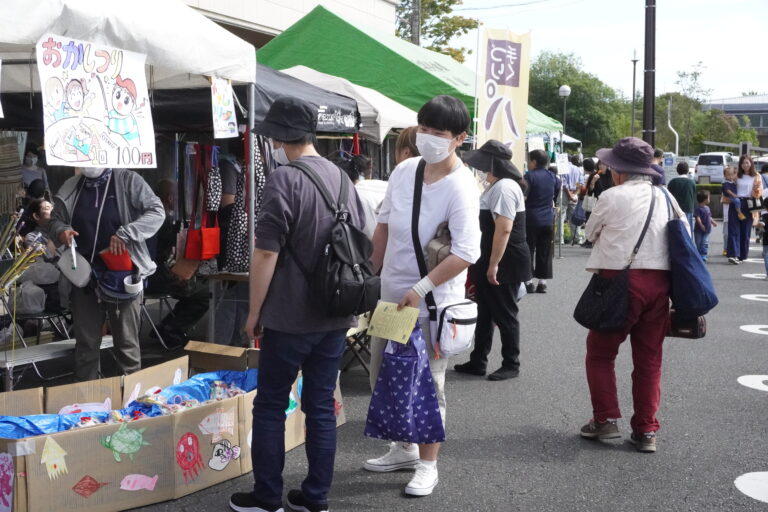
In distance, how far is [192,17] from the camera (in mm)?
4922

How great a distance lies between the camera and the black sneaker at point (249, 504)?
3588mm

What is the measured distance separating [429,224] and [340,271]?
616 millimetres

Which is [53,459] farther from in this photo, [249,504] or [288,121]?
[288,121]

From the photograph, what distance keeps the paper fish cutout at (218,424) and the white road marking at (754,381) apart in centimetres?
424

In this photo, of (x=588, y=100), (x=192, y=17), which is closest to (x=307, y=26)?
(x=192, y=17)

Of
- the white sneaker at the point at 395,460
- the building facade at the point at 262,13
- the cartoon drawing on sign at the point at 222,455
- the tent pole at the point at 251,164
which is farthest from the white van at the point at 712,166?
the cartoon drawing on sign at the point at 222,455

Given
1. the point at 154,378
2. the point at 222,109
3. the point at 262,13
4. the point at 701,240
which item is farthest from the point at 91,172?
the point at 262,13

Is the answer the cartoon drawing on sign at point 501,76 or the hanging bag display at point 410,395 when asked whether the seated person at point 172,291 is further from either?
the hanging bag display at point 410,395

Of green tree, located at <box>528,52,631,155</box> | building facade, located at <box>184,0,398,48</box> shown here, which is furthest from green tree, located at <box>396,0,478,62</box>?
green tree, located at <box>528,52,631,155</box>

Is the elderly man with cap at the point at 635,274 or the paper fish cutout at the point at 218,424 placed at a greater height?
the elderly man with cap at the point at 635,274

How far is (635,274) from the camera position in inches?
180

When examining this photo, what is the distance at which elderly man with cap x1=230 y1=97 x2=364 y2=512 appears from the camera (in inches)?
132

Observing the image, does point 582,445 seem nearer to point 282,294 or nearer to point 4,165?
point 282,294

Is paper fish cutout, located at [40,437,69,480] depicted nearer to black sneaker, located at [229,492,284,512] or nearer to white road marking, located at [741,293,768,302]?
black sneaker, located at [229,492,284,512]
